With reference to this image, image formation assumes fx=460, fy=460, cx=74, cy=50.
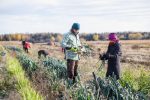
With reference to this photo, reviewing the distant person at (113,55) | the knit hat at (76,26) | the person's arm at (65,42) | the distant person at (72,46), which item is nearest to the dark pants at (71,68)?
the distant person at (72,46)

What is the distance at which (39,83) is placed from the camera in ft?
35.6

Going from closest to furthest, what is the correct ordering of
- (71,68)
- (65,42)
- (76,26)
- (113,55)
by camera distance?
(113,55)
(76,26)
(65,42)
(71,68)

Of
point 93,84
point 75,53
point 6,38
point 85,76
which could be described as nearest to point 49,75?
point 75,53

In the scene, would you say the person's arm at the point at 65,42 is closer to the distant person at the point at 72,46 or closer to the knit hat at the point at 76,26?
the distant person at the point at 72,46

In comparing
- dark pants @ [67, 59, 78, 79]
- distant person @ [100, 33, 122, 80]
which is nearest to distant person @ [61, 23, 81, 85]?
dark pants @ [67, 59, 78, 79]

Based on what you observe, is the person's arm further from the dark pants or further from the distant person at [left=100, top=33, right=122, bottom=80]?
the distant person at [left=100, top=33, right=122, bottom=80]

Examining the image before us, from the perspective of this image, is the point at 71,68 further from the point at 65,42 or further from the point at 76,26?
the point at 76,26

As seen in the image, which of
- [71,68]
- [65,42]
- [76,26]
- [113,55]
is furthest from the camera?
[71,68]

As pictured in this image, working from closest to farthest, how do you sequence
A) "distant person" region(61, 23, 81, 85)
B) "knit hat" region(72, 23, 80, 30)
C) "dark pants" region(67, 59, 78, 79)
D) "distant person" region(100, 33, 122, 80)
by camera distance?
"distant person" region(100, 33, 122, 80)
"knit hat" region(72, 23, 80, 30)
"distant person" region(61, 23, 81, 85)
"dark pants" region(67, 59, 78, 79)

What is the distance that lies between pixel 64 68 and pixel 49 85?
9.14 feet

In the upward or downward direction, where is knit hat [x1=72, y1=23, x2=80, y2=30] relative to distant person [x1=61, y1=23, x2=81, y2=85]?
upward

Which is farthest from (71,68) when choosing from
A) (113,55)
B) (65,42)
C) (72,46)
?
(113,55)

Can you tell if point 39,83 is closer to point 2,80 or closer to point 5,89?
point 5,89

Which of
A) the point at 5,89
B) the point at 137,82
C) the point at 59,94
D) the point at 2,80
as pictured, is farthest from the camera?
the point at 2,80
